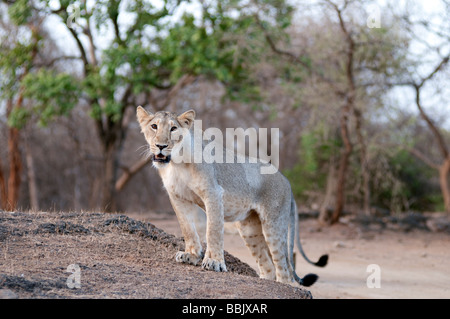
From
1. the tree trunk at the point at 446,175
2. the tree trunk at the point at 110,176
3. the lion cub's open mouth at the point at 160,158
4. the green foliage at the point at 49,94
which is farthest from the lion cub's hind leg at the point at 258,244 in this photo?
the tree trunk at the point at 110,176

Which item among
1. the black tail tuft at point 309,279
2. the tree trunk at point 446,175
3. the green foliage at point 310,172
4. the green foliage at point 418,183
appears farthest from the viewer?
the green foliage at point 418,183

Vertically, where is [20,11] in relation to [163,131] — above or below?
above

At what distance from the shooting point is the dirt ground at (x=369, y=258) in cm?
776

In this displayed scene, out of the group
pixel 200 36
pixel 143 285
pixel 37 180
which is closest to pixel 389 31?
pixel 200 36

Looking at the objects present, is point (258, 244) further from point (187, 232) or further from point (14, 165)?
point (14, 165)

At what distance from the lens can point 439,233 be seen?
45.3ft

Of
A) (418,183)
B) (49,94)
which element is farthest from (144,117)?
(418,183)

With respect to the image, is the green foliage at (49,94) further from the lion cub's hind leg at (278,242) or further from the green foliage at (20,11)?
the lion cub's hind leg at (278,242)

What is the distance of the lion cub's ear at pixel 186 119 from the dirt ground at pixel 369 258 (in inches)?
98.2

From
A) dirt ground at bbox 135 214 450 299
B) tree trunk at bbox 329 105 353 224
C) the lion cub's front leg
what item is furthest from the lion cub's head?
tree trunk at bbox 329 105 353 224

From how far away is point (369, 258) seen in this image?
10.7 meters

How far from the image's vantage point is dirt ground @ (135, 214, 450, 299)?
776 cm

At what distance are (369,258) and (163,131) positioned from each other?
6.73 m
